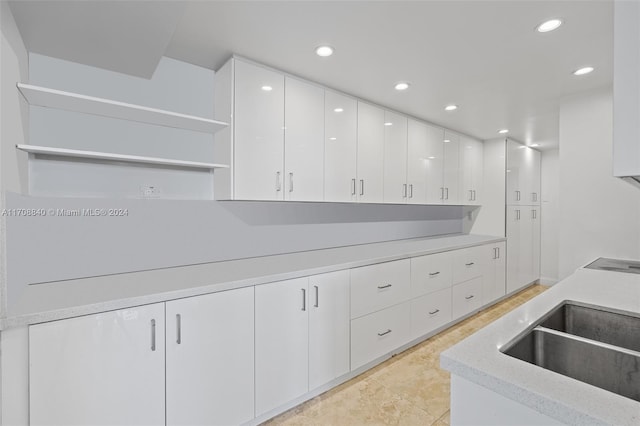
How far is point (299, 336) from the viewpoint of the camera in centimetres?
193

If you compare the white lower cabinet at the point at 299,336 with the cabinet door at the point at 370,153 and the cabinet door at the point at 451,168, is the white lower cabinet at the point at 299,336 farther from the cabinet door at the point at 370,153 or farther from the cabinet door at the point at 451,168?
the cabinet door at the point at 451,168

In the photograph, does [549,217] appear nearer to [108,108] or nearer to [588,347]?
[588,347]

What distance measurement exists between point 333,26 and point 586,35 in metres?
1.46

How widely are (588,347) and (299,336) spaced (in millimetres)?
1402

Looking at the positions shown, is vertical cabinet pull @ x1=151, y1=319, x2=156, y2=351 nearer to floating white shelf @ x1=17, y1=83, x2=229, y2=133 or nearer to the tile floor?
the tile floor

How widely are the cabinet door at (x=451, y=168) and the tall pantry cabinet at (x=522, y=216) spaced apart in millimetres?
951

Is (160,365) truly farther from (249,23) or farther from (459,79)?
(459,79)

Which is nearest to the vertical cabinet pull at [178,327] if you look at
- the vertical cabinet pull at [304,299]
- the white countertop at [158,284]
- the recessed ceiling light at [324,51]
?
the white countertop at [158,284]

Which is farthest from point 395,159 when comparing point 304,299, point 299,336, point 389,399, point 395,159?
point 389,399

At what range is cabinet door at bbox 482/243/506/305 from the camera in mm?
3773

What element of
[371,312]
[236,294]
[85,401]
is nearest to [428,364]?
[371,312]

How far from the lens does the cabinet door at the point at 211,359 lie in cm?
148

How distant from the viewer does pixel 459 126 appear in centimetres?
369

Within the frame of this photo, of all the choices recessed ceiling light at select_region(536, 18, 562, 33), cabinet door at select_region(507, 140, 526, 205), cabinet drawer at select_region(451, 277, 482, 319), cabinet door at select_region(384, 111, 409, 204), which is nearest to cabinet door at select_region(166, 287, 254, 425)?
cabinet door at select_region(384, 111, 409, 204)
